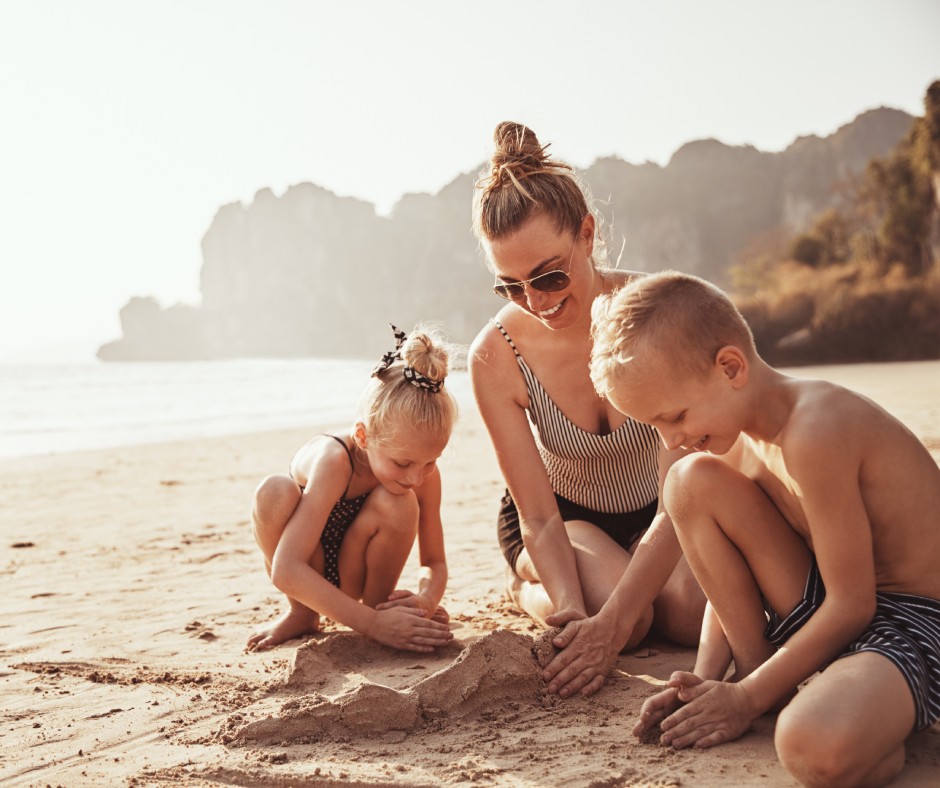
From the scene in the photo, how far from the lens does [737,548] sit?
2428 millimetres

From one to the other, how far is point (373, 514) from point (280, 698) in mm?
875

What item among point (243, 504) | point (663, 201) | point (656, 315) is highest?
point (663, 201)

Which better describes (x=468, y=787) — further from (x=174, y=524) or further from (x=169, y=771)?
(x=174, y=524)

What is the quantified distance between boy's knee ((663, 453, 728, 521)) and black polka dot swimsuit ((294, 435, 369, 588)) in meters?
1.56

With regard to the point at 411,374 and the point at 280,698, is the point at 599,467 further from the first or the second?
the point at 280,698

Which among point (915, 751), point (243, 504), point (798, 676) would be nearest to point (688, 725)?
point (798, 676)

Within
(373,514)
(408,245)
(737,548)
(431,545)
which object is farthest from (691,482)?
(408,245)

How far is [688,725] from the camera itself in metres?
2.24

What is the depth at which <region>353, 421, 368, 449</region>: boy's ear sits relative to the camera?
347 centimetres

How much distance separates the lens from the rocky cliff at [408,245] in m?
85.3

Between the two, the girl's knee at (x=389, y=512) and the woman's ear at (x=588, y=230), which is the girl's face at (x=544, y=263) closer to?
the woman's ear at (x=588, y=230)

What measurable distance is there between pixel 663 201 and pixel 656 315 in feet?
308

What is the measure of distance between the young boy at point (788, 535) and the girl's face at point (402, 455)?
3.64 feet

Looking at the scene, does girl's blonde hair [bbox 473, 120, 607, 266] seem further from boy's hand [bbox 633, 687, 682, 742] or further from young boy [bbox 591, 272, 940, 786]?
boy's hand [bbox 633, 687, 682, 742]
